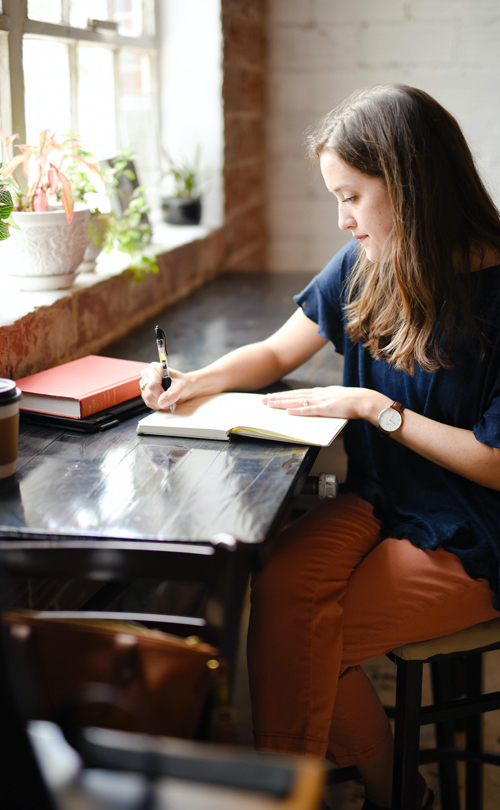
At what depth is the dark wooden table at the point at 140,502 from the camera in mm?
763

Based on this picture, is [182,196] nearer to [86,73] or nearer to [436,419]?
[86,73]

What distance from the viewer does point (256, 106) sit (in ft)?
10.1

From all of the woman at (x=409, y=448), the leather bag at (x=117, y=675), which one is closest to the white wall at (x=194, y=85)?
the woman at (x=409, y=448)

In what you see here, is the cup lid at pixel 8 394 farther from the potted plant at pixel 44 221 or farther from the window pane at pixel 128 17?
the window pane at pixel 128 17

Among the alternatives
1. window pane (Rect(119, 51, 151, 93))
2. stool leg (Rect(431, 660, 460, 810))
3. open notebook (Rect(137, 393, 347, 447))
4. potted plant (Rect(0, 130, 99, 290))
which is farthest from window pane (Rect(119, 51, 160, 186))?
stool leg (Rect(431, 660, 460, 810))

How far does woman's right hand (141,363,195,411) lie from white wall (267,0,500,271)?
1.83m

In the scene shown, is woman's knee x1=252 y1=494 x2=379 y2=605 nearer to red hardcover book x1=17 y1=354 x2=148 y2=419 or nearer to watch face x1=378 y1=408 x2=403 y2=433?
watch face x1=378 y1=408 x2=403 y2=433

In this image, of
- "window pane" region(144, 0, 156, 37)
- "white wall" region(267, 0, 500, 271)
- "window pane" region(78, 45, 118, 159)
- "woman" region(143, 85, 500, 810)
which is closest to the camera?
"woman" region(143, 85, 500, 810)

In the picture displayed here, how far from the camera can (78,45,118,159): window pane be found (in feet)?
7.12

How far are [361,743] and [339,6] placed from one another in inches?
112

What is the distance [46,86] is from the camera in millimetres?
1935

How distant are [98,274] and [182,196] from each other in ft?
3.17

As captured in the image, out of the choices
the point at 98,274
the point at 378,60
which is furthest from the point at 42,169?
the point at 378,60

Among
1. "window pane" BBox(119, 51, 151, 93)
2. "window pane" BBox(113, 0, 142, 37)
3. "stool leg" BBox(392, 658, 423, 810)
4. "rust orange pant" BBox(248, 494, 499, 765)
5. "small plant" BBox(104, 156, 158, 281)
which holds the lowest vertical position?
"stool leg" BBox(392, 658, 423, 810)
